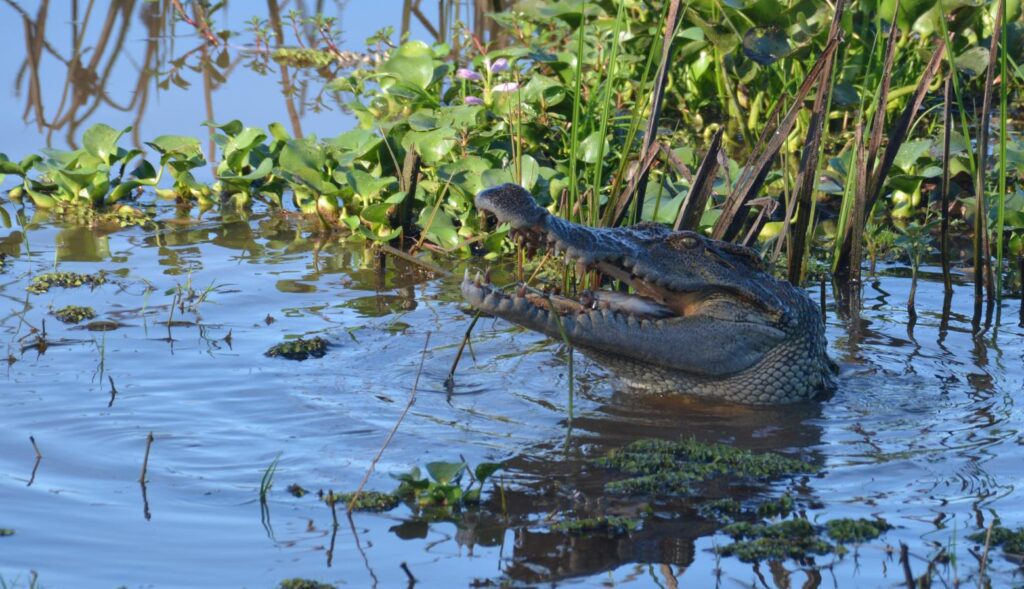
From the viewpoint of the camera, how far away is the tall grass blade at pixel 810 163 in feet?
16.8

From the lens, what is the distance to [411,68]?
23.8 feet

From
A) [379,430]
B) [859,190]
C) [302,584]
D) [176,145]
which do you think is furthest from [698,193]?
[176,145]

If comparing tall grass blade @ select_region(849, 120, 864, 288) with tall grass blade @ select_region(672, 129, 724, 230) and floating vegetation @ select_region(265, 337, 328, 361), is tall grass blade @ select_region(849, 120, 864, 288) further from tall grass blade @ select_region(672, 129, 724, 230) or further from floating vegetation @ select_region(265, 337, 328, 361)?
floating vegetation @ select_region(265, 337, 328, 361)

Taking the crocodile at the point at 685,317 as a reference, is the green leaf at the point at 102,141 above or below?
above

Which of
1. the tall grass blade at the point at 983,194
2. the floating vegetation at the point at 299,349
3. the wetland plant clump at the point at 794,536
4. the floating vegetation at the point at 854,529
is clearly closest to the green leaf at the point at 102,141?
the floating vegetation at the point at 299,349

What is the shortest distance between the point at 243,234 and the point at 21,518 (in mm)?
3867

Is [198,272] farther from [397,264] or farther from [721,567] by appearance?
[721,567]

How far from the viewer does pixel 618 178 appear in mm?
5371

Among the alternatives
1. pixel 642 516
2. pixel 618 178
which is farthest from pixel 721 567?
pixel 618 178

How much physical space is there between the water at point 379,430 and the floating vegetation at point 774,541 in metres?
0.06

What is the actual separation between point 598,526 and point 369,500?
63 cm

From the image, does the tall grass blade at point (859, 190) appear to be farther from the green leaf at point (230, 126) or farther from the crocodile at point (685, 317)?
the green leaf at point (230, 126)

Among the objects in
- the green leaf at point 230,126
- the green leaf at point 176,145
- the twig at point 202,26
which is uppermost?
the twig at point 202,26

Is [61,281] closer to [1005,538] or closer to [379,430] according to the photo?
[379,430]
